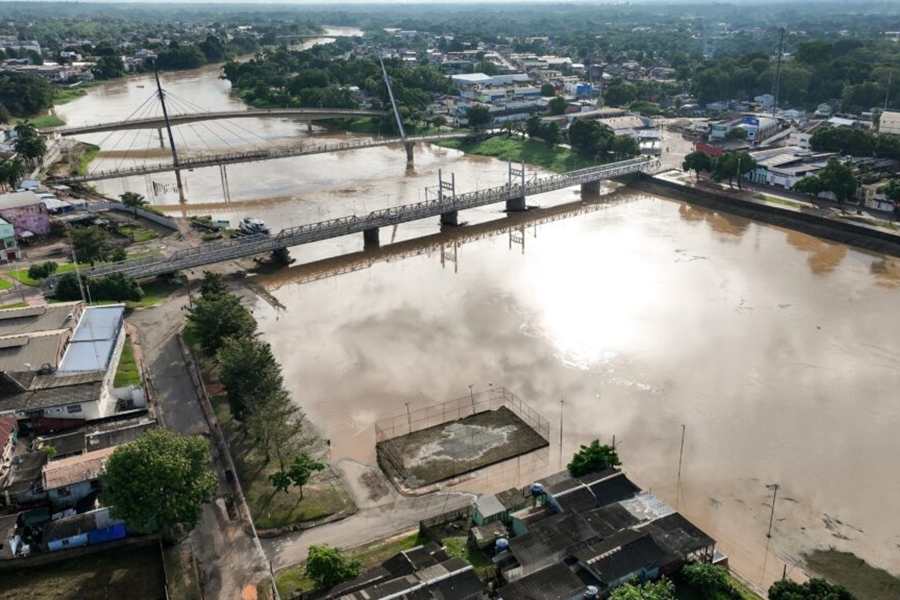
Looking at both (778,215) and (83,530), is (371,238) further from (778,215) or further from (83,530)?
(83,530)

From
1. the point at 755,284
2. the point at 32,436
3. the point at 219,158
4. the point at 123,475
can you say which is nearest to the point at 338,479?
the point at 123,475

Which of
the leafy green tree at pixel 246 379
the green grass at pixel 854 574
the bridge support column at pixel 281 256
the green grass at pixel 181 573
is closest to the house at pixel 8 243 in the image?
the bridge support column at pixel 281 256

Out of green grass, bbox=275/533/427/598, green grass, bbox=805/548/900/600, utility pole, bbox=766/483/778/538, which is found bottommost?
green grass, bbox=805/548/900/600

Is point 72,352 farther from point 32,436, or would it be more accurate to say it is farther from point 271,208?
point 271,208

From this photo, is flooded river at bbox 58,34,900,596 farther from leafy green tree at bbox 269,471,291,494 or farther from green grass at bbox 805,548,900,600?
leafy green tree at bbox 269,471,291,494

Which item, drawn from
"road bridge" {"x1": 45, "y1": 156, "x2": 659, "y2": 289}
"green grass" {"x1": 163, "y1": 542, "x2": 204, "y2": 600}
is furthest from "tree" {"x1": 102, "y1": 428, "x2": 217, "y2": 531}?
"road bridge" {"x1": 45, "y1": 156, "x2": 659, "y2": 289}

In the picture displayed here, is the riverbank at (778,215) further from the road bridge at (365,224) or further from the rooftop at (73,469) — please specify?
the rooftop at (73,469)
